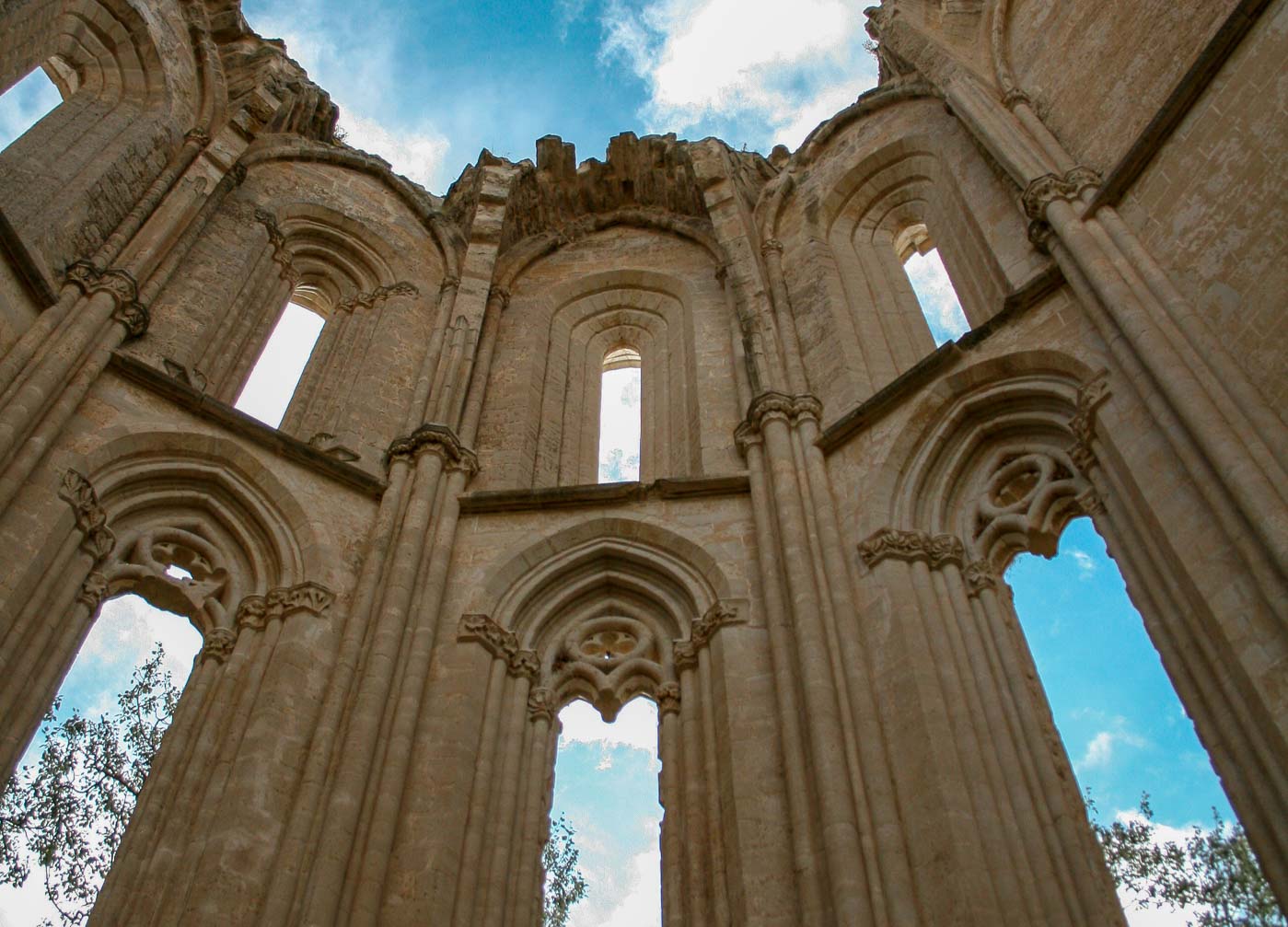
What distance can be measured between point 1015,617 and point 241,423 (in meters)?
6.42

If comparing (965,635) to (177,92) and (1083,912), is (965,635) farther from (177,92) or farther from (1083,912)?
(177,92)

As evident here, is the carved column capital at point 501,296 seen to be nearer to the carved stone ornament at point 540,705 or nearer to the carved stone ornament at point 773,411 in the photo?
the carved stone ornament at point 773,411

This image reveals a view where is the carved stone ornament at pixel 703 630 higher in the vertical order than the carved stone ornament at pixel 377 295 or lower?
lower

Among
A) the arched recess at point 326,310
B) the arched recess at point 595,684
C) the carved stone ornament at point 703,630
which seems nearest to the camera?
the arched recess at point 595,684

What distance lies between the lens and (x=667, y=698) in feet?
28.2

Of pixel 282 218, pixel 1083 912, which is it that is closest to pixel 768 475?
pixel 1083 912

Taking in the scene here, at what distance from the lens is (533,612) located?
30.9 feet

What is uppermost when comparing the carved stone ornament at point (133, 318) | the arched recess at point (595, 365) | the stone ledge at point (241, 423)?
the arched recess at point (595, 365)

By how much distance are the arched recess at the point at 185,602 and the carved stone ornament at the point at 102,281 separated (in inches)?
54.2

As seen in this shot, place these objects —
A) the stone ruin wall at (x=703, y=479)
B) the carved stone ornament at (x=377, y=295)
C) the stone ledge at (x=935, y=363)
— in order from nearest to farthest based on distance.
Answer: the stone ruin wall at (x=703, y=479) → the stone ledge at (x=935, y=363) → the carved stone ornament at (x=377, y=295)

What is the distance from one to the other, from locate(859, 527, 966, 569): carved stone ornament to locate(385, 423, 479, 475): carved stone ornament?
149 inches

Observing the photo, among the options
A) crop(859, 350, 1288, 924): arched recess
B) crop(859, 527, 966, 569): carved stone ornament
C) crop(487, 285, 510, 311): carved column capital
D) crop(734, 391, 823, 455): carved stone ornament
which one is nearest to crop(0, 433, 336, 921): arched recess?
crop(734, 391, 823, 455): carved stone ornament

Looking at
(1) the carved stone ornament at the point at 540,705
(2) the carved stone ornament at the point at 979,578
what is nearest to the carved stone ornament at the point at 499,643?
(1) the carved stone ornament at the point at 540,705

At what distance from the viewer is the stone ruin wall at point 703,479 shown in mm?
6652
